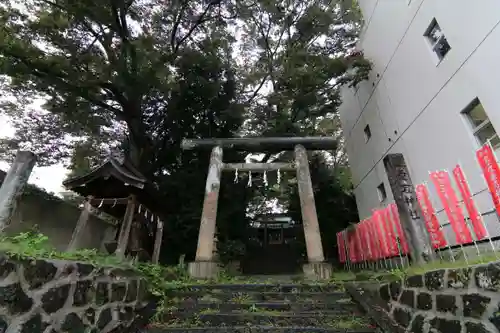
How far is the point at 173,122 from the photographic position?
1417 cm

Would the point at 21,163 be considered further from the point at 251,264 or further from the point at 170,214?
the point at 251,264

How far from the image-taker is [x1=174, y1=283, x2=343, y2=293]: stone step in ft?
18.2

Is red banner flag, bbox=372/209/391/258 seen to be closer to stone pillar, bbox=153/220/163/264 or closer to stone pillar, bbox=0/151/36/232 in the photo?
stone pillar, bbox=153/220/163/264

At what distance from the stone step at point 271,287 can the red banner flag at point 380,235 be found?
10.4 ft

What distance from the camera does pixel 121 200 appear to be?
31.0 feet

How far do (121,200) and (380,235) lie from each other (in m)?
8.34

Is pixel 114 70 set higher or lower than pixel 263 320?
higher

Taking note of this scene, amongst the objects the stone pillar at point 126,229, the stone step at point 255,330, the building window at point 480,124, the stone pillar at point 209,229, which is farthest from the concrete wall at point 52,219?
the building window at point 480,124

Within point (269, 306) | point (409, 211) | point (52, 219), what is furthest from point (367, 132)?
point (52, 219)

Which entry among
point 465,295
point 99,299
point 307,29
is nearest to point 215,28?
point 307,29

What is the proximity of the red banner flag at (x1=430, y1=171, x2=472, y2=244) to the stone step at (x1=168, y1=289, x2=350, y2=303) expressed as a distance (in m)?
2.44

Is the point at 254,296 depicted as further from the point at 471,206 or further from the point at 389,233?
the point at 389,233

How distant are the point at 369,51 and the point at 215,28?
819 centimetres

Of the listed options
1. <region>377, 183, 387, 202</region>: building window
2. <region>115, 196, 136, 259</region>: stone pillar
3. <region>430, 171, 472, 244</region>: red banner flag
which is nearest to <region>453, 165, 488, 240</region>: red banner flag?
<region>430, 171, 472, 244</region>: red banner flag
